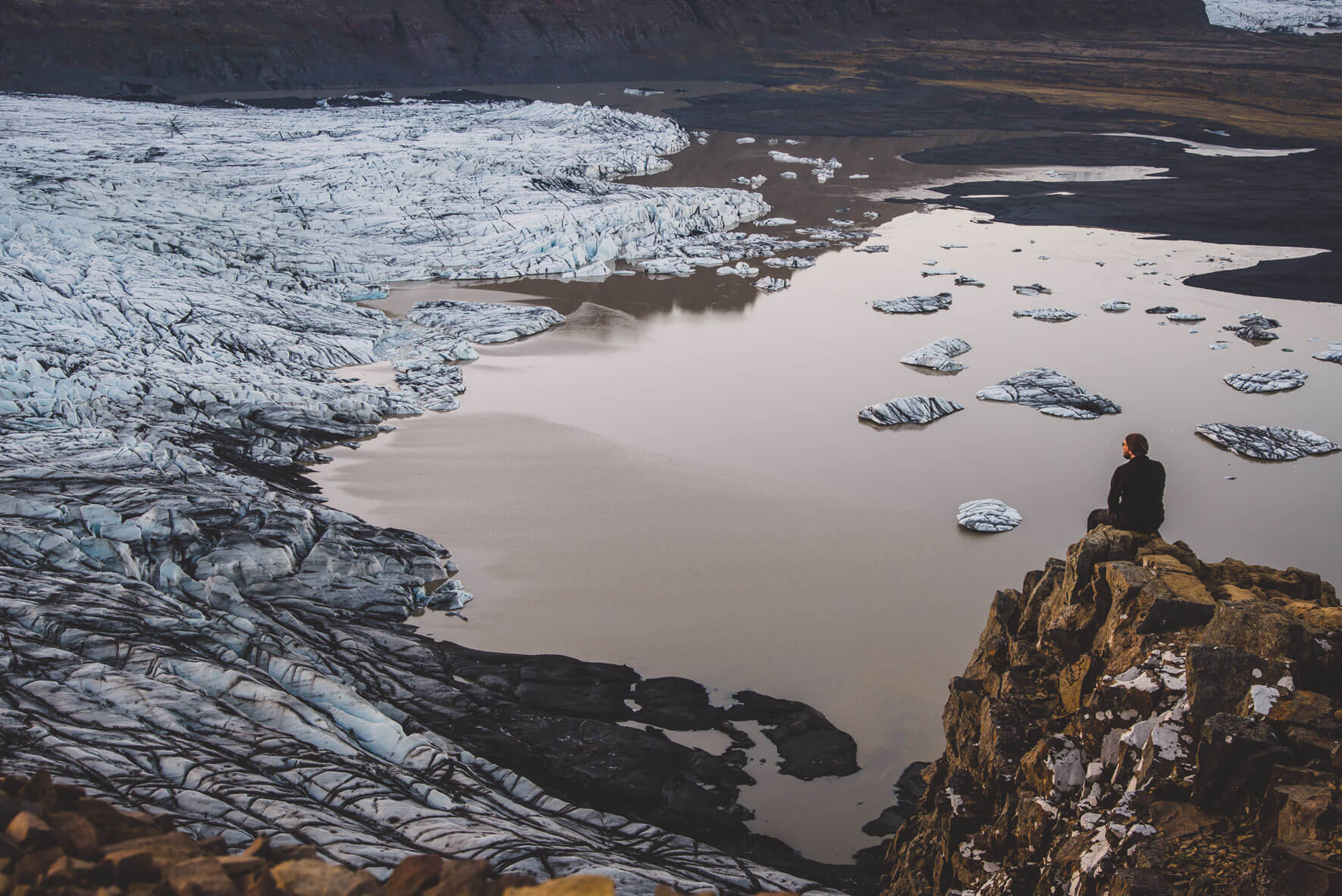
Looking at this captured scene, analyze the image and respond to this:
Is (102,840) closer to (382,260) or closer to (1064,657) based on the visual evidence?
(1064,657)

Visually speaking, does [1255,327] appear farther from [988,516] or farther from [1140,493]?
[1140,493]

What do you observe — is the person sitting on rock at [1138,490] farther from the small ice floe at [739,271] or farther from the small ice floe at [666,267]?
the small ice floe at [666,267]

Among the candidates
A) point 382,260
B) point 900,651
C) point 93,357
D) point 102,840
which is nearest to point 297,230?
point 382,260

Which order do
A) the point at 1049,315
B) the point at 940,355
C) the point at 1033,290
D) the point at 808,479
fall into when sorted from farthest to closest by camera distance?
the point at 1033,290 → the point at 1049,315 → the point at 940,355 → the point at 808,479

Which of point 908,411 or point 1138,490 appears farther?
point 908,411

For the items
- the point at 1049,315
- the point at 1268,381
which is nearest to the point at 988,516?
the point at 1268,381

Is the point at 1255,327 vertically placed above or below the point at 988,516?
above
